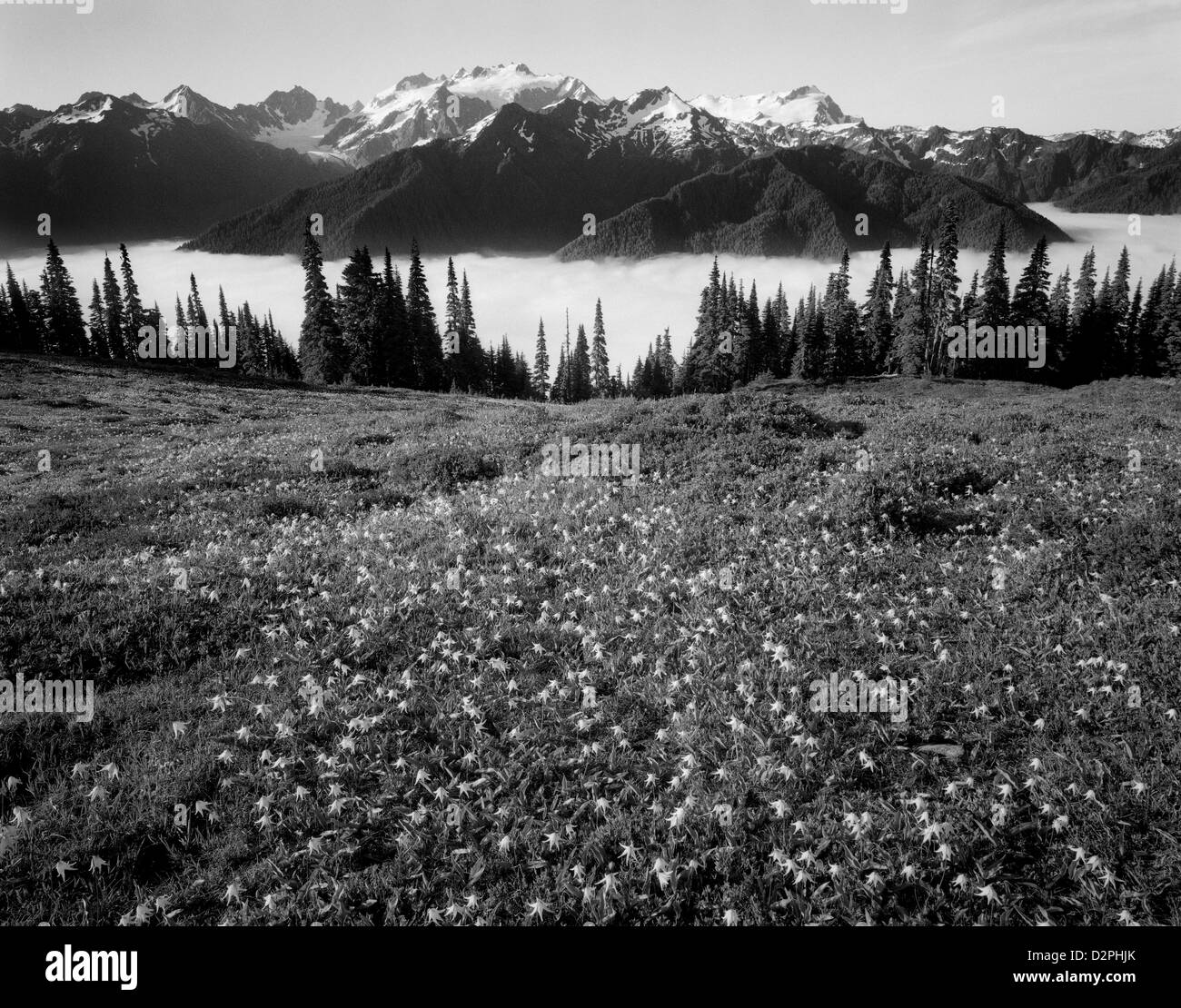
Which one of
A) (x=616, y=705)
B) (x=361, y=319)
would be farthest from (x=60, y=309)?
(x=616, y=705)

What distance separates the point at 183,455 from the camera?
75.8 feet

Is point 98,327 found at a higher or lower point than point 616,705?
higher

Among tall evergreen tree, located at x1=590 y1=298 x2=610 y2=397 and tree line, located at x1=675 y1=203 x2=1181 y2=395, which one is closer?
tree line, located at x1=675 y1=203 x2=1181 y2=395

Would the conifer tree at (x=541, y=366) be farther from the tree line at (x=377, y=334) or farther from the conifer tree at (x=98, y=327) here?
the conifer tree at (x=98, y=327)

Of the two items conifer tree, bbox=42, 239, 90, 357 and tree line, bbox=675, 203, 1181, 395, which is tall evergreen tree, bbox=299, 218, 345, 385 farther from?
tree line, bbox=675, 203, 1181, 395

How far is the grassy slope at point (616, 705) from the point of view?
16.5 feet

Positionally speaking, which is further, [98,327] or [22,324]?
[98,327]

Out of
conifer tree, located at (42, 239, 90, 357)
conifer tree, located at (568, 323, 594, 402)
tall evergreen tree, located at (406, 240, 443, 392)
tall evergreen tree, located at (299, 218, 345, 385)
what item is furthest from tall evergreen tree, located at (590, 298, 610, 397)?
conifer tree, located at (42, 239, 90, 357)

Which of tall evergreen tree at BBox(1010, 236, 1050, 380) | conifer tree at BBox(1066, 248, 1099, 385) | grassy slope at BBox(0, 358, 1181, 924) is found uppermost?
tall evergreen tree at BBox(1010, 236, 1050, 380)

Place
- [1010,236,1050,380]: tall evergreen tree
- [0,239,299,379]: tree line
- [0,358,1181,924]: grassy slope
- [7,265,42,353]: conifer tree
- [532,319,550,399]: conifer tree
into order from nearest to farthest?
[0,358,1181,924]: grassy slope → [1010,236,1050,380]: tall evergreen tree → [7,265,42,353]: conifer tree → [0,239,299,379]: tree line → [532,319,550,399]: conifer tree

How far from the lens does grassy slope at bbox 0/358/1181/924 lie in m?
5.02

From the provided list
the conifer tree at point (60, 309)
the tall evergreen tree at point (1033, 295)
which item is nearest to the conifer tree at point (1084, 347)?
the tall evergreen tree at point (1033, 295)

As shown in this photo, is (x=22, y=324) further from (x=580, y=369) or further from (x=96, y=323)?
(x=580, y=369)

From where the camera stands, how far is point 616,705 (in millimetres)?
7023
